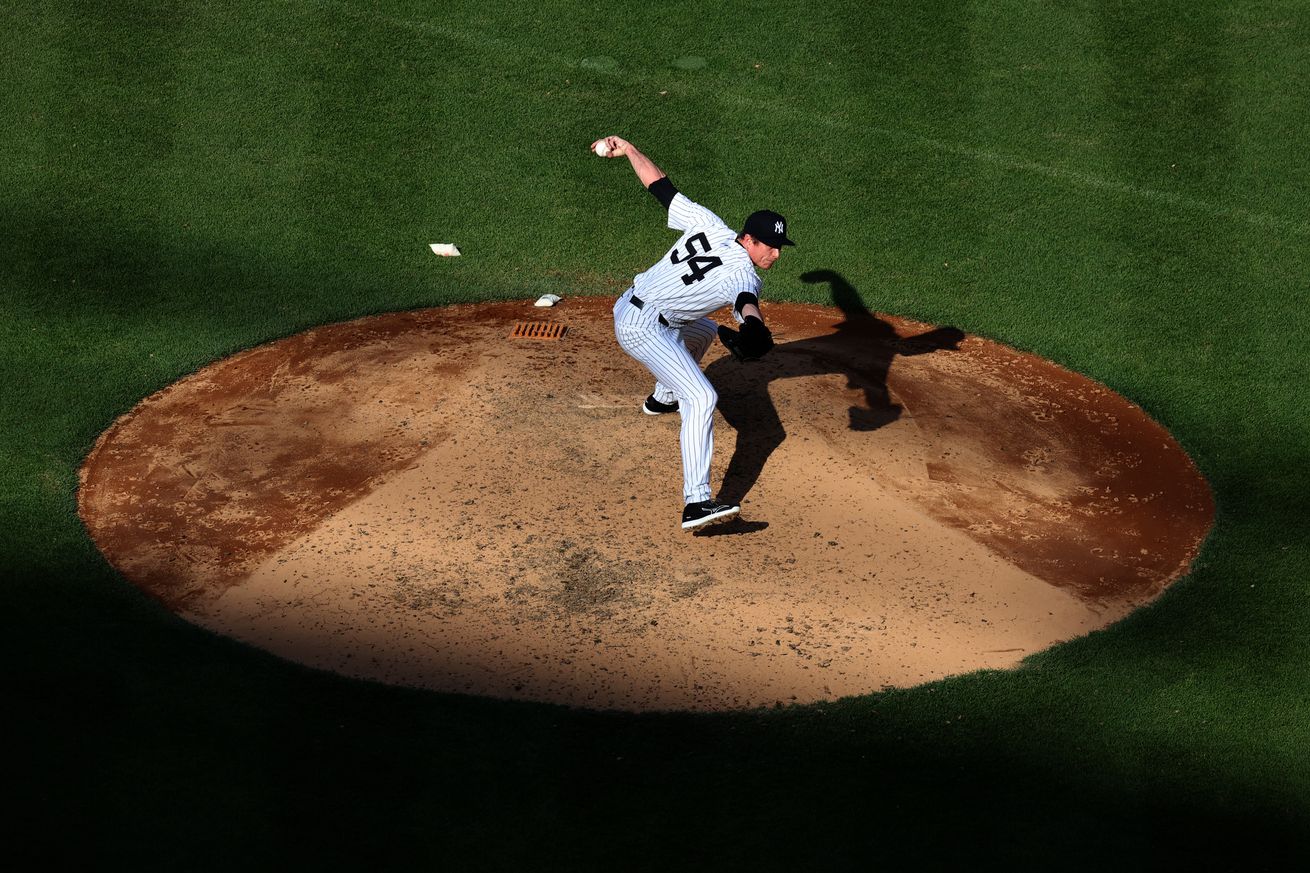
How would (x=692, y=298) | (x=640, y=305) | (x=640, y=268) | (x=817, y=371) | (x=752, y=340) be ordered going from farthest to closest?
(x=640, y=268) → (x=817, y=371) → (x=640, y=305) → (x=692, y=298) → (x=752, y=340)

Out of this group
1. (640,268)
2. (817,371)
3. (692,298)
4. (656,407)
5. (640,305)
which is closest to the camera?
(692,298)

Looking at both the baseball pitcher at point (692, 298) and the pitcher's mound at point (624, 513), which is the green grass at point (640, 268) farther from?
the baseball pitcher at point (692, 298)

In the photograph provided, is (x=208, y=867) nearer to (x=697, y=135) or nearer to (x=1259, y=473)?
(x=1259, y=473)

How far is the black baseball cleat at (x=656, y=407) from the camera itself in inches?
367

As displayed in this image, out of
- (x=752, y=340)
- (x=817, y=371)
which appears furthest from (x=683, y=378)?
(x=817, y=371)

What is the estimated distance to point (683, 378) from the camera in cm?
831

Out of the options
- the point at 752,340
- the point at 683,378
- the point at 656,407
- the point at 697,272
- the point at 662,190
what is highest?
the point at 662,190

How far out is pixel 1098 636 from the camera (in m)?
7.44

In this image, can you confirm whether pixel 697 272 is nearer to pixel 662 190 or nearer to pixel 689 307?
pixel 689 307

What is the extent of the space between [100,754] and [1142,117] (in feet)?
35.7

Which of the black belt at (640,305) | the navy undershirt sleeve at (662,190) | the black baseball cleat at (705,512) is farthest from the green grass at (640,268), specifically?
the navy undershirt sleeve at (662,190)

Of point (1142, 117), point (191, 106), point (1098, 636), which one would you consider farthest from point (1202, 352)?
point (191, 106)

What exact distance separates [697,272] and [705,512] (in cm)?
153

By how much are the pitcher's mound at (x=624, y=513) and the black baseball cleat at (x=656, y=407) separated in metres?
0.08
